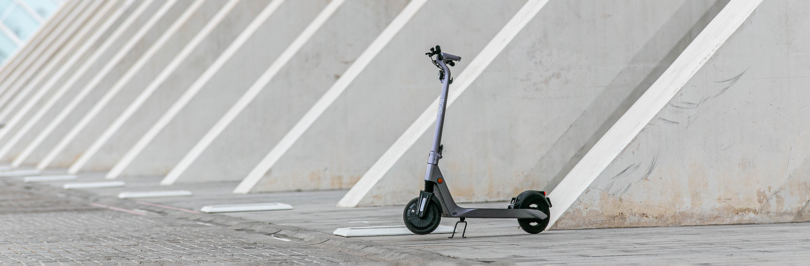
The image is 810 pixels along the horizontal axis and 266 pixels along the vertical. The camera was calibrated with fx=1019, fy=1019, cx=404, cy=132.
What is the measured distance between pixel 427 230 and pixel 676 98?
98.5 inches

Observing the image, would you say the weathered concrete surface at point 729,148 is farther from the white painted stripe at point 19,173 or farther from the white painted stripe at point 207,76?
the white painted stripe at point 19,173

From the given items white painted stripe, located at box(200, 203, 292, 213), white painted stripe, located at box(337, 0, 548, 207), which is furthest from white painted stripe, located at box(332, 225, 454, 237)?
white painted stripe, located at box(200, 203, 292, 213)

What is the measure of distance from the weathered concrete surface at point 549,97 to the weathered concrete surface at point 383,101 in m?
2.09

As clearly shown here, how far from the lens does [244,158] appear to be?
62.7ft

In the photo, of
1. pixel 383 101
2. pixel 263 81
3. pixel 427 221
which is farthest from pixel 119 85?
pixel 427 221

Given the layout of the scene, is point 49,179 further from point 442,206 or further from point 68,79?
point 442,206

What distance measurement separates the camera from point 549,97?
12.5 meters

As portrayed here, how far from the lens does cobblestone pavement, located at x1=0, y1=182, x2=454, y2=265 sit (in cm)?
775

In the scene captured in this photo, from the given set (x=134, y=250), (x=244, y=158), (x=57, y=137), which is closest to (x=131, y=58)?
(x=57, y=137)

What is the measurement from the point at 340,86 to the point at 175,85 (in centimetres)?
1017

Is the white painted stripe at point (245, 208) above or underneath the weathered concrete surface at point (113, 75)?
underneath

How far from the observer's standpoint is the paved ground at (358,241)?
710 centimetres

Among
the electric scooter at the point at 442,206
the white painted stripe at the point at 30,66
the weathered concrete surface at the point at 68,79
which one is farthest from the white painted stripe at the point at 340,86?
the white painted stripe at the point at 30,66

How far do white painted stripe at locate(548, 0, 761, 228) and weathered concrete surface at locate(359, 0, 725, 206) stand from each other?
277cm
